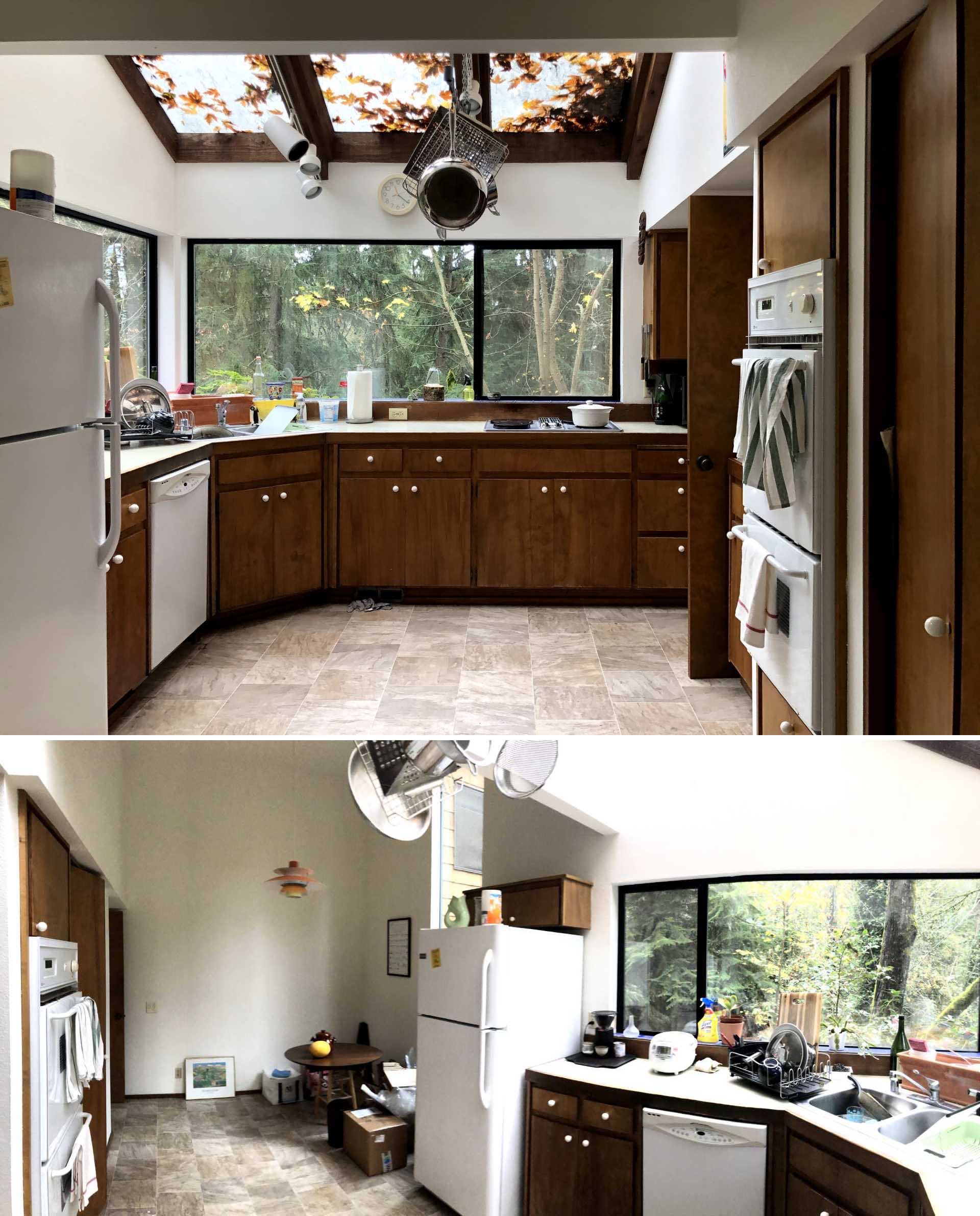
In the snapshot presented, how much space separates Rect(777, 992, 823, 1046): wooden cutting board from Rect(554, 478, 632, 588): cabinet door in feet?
17.0

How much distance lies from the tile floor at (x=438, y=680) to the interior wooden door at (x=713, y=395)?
0.23 metres

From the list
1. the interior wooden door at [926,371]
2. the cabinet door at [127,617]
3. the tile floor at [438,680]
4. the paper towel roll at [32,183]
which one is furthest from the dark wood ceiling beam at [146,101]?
the interior wooden door at [926,371]

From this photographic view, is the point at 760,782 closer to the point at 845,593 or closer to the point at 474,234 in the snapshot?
the point at 845,593

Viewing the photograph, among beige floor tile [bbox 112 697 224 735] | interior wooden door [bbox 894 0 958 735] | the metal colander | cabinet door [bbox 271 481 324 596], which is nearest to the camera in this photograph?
interior wooden door [bbox 894 0 958 735]

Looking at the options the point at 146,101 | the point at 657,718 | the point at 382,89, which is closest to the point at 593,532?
the point at 657,718

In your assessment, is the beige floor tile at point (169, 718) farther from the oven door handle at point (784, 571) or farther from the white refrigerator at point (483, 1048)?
the white refrigerator at point (483, 1048)

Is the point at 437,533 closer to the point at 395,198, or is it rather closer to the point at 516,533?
the point at 516,533

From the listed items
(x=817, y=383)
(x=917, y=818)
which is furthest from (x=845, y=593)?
(x=917, y=818)

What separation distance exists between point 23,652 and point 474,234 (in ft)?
16.4

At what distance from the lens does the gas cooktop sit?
21.2ft

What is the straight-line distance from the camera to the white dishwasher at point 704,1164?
1190mm

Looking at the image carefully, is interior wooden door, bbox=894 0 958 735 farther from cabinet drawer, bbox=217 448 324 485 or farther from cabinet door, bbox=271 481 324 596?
cabinet door, bbox=271 481 324 596

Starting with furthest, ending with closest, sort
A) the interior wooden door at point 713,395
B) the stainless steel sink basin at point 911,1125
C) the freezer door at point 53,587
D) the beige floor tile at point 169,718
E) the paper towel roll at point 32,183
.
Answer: the interior wooden door at point 713,395
the beige floor tile at point 169,718
the paper towel roll at point 32,183
the freezer door at point 53,587
the stainless steel sink basin at point 911,1125

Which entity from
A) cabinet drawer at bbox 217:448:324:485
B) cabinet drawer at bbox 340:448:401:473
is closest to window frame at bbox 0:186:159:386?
cabinet drawer at bbox 217:448:324:485
